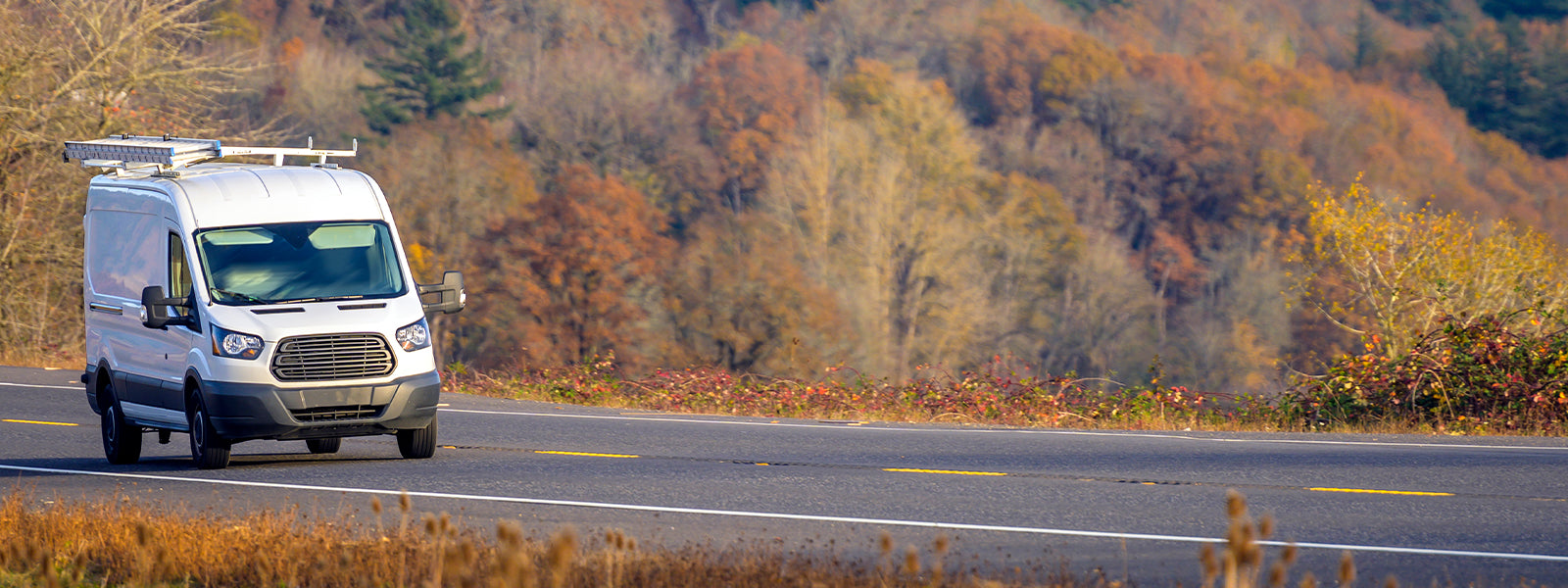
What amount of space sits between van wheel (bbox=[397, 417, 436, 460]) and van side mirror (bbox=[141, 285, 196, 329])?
6.10ft

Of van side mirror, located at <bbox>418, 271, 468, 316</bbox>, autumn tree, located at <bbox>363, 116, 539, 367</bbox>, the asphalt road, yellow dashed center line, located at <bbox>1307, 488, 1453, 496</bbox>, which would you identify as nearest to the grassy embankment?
the asphalt road

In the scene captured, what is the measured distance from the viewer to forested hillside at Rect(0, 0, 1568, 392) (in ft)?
175

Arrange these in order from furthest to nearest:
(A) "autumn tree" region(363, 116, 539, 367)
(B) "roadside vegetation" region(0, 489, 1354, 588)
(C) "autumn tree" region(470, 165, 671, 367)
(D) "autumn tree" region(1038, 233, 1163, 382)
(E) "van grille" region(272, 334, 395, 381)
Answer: (D) "autumn tree" region(1038, 233, 1163, 382) < (A) "autumn tree" region(363, 116, 539, 367) < (C) "autumn tree" region(470, 165, 671, 367) < (E) "van grille" region(272, 334, 395, 381) < (B) "roadside vegetation" region(0, 489, 1354, 588)

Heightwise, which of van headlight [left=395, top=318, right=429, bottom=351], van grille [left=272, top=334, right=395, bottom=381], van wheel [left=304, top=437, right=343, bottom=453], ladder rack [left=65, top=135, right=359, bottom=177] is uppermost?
ladder rack [left=65, top=135, right=359, bottom=177]

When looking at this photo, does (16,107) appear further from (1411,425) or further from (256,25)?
(256,25)

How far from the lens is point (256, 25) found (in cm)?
8256

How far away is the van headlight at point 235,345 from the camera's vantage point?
11.1 metres

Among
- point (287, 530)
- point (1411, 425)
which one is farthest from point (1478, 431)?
point (287, 530)

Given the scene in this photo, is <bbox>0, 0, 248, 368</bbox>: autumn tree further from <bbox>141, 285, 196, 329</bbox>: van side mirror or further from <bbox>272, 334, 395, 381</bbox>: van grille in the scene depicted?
<bbox>272, 334, 395, 381</bbox>: van grille

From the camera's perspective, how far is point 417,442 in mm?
12398

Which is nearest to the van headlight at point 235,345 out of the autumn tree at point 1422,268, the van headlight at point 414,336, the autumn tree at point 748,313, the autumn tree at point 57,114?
the van headlight at point 414,336

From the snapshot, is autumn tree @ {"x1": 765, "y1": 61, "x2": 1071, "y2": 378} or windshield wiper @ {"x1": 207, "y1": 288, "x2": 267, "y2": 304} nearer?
windshield wiper @ {"x1": 207, "y1": 288, "x2": 267, "y2": 304}

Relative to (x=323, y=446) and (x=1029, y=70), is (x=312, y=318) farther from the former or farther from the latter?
(x=1029, y=70)

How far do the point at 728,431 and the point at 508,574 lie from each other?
1092 cm
